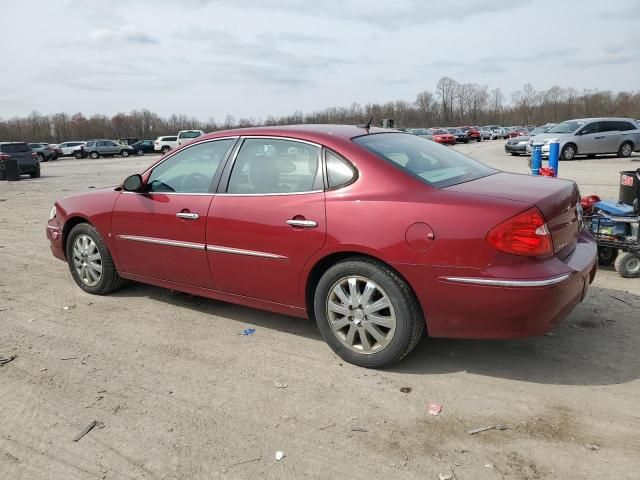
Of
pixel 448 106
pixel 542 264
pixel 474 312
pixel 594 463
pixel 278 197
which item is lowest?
pixel 594 463

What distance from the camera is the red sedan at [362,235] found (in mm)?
3070

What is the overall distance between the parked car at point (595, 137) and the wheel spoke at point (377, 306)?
66.3 ft

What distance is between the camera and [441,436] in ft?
9.17

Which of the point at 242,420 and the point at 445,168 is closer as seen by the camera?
the point at 242,420

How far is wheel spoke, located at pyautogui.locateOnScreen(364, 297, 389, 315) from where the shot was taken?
3.38 metres

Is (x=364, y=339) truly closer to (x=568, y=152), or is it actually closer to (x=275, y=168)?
(x=275, y=168)

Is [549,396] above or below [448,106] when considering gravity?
below

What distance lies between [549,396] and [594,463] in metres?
0.64

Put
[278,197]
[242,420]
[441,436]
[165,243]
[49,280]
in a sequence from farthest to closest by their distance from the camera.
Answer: [49,280] → [165,243] → [278,197] → [242,420] → [441,436]

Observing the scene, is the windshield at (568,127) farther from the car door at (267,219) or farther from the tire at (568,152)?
the car door at (267,219)

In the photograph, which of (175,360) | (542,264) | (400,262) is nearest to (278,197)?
(400,262)

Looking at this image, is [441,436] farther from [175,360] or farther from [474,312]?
[175,360]

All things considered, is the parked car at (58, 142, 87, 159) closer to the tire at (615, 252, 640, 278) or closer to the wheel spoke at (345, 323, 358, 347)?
the tire at (615, 252, 640, 278)

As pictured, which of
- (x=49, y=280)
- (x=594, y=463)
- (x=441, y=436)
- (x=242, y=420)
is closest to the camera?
(x=594, y=463)
